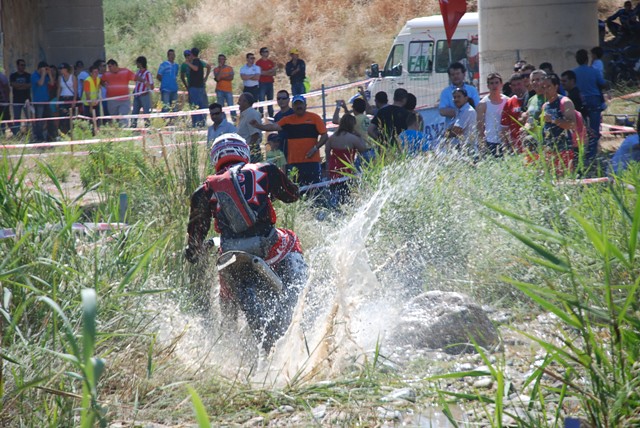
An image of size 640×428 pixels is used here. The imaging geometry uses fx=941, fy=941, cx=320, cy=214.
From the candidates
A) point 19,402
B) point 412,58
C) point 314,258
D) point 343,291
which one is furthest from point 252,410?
point 412,58

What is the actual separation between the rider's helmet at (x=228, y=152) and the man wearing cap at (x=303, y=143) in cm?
455

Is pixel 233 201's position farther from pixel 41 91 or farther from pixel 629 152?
pixel 41 91

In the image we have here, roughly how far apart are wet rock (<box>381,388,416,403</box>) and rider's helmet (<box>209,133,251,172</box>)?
1.98 m

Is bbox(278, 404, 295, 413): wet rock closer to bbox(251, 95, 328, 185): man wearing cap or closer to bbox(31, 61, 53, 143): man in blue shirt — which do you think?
bbox(251, 95, 328, 185): man wearing cap

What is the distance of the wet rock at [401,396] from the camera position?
15.0 ft

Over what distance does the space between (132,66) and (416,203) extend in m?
30.2

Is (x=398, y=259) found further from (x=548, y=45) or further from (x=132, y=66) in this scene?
(x=132, y=66)

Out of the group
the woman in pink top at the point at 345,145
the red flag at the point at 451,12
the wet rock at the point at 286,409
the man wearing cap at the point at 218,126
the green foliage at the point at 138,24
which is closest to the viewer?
the wet rock at the point at 286,409

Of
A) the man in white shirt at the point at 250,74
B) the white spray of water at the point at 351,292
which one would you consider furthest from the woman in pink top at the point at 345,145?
the man in white shirt at the point at 250,74

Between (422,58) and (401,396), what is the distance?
14.9 metres

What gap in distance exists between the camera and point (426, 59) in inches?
742

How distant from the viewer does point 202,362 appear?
15.6ft

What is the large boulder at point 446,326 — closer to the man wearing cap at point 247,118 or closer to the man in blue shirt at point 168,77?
the man wearing cap at point 247,118

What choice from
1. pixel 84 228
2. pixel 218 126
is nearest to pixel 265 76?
pixel 218 126
